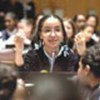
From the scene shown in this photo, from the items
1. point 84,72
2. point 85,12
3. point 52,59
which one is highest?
point 84,72

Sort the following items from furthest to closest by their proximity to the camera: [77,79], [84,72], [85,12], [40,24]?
1. [85,12]
2. [40,24]
3. [77,79]
4. [84,72]

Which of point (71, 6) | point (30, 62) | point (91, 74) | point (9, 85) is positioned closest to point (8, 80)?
point (9, 85)

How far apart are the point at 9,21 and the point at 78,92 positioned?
17.4ft

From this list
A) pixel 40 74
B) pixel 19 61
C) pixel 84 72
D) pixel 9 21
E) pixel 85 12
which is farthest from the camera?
pixel 85 12

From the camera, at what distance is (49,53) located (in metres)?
3.34

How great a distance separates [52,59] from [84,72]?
1.12 meters

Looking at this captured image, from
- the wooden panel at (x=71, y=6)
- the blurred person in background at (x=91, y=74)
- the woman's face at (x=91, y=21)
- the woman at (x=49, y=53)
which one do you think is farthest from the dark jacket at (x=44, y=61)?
the wooden panel at (x=71, y=6)

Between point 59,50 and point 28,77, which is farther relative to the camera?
point 59,50

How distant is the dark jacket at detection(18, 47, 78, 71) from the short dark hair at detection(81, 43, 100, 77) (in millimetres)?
997

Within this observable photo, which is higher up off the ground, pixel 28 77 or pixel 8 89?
pixel 8 89

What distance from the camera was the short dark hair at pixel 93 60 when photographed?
213cm

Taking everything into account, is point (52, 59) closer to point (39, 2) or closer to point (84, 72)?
point (84, 72)

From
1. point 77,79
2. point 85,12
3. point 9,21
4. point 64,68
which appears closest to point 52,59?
point 64,68

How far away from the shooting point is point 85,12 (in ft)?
33.4
